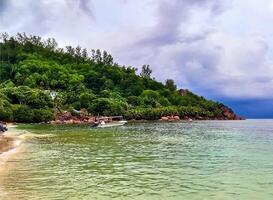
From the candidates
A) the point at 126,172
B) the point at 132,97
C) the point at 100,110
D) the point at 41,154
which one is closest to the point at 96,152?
the point at 41,154

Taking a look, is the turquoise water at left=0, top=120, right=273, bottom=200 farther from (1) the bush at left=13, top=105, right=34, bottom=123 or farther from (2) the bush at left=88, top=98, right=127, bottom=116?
(2) the bush at left=88, top=98, right=127, bottom=116

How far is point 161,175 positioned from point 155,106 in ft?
549

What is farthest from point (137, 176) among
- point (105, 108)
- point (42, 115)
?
point (105, 108)

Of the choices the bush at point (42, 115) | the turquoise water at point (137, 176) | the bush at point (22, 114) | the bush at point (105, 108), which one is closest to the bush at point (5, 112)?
the bush at point (22, 114)

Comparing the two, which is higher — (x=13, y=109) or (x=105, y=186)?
(x=13, y=109)

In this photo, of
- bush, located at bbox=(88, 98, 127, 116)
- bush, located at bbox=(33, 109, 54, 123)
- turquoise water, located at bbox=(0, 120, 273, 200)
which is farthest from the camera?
bush, located at bbox=(88, 98, 127, 116)

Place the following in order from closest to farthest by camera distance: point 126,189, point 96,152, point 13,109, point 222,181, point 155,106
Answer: point 126,189 < point 222,181 < point 96,152 < point 13,109 < point 155,106

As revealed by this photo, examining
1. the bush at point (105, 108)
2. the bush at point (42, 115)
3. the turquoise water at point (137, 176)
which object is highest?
the bush at point (105, 108)

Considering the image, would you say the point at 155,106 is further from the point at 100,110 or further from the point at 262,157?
the point at 262,157

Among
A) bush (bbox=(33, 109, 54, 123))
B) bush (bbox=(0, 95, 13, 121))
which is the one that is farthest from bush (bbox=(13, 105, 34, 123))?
bush (bbox=(0, 95, 13, 121))

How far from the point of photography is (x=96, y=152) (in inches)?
1670

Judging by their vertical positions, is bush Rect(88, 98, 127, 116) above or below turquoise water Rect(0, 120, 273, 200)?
above

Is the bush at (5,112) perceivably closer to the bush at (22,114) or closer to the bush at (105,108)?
the bush at (22,114)

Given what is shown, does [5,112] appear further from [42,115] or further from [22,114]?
[42,115]
